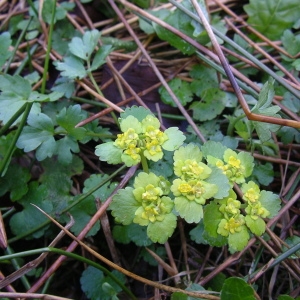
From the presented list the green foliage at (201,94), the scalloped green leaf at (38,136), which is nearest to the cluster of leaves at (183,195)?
the scalloped green leaf at (38,136)

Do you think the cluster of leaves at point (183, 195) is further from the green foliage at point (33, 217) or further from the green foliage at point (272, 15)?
the green foliage at point (272, 15)

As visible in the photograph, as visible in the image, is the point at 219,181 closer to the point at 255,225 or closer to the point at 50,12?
the point at 255,225

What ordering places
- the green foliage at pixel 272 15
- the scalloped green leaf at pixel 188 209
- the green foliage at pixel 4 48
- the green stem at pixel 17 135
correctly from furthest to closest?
the green foliage at pixel 272 15, the green foliage at pixel 4 48, the green stem at pixel 17 135, the scalloped green leaf at pixel 188 209

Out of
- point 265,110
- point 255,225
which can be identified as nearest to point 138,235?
point 255,225

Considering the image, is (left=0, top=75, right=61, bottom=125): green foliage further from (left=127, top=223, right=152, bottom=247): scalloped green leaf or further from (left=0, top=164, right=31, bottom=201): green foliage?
(left=127, top=223, right=152, bottom=247): scalloped green leaf

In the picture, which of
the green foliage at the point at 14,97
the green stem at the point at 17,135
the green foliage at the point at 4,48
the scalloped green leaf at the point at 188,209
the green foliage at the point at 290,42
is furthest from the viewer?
the green foliage at the point at 290,42

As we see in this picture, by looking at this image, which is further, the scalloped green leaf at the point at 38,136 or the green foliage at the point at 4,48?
the green foliage at the point at 4,48

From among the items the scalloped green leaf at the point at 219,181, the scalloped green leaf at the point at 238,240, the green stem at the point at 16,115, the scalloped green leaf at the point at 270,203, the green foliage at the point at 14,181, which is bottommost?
the green foliage at the point at 14,181
